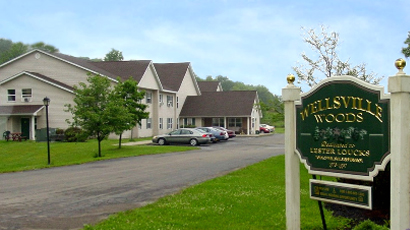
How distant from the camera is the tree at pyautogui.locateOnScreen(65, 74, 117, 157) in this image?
88.8 feet

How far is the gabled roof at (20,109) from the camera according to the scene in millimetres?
40234

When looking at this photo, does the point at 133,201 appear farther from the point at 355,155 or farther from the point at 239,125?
the point at 239,125

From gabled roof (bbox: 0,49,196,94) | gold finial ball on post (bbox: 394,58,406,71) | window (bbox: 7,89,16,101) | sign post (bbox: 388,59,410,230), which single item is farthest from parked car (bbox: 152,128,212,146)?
gold finial ball on post (bbox: 394,58,406,71)

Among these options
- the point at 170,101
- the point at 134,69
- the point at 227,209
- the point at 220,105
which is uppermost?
the point at 134,69

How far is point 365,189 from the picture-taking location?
20.8ft

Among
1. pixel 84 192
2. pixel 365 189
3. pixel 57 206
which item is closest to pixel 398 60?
pixel 365 189

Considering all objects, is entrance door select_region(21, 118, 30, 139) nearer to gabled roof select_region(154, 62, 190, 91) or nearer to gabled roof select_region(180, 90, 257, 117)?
gabled roof select_region(154, 62, 190, 91)

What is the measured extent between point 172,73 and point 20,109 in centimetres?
2231

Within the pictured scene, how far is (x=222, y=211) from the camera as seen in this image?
352 inches

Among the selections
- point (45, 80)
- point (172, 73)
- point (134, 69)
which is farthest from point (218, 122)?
point (45, 80)

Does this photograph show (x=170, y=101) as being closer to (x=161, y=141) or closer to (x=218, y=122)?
(x=218, y=122)

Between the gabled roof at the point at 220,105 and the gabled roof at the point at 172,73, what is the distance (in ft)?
A: 12.1

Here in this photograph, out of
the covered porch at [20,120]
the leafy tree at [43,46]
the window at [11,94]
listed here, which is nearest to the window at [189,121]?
the covered porch at [20,120]

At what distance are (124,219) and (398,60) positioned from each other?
556cm
